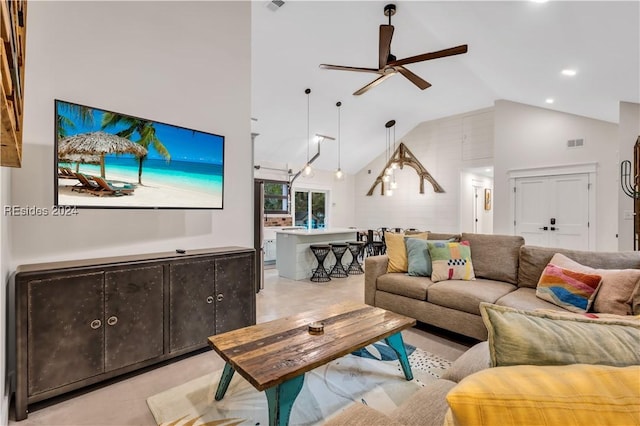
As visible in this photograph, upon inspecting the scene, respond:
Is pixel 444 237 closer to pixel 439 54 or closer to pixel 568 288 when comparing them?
pixel 568 288

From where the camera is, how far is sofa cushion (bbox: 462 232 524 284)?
3152mm

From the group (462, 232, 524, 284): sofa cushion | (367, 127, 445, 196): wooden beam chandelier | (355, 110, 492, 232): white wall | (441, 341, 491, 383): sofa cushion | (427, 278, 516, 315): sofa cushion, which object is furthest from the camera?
(367, 127, 445, 196): wooden beam chandelier

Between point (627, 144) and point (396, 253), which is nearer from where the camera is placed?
point (396, 253)

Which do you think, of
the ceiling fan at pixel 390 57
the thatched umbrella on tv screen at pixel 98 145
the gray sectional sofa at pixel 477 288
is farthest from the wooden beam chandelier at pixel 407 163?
the thatched umbrella on tv screen at pixel 98 145

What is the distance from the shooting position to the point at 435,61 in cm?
531

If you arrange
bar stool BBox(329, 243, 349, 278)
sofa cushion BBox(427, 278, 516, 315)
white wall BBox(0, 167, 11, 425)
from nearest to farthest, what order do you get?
white wall BBox(0, 167, 11, 425), sofa cushion BBox(427, 278, 516, 315), bar stool BBox(329, 243, 349, 278)

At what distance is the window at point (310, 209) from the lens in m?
8.68

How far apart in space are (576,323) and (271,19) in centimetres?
468

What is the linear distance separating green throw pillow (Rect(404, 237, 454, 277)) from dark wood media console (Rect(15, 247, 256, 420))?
1828 millimetres

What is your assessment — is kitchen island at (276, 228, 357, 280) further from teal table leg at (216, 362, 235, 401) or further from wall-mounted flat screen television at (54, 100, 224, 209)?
teal table leg at (216, 362, 235, 401)

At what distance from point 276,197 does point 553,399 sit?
753cm

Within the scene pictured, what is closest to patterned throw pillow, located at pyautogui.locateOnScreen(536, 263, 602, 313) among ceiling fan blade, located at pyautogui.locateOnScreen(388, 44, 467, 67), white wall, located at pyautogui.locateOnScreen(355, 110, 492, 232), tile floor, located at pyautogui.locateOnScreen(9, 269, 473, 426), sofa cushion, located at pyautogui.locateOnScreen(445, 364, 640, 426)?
tile floor, located at pyautogui.locateOnScreen(9, 269, 473, 426)

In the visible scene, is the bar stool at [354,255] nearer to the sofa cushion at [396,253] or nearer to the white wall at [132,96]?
the sofa cushion at [396,253]

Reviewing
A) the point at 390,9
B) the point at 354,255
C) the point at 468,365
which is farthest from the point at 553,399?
the point at 354,255
